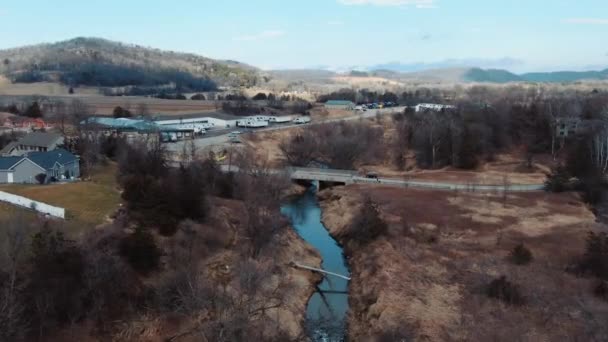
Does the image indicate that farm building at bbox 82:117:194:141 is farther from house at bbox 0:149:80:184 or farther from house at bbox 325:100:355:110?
house at bbox 325:100:355:110

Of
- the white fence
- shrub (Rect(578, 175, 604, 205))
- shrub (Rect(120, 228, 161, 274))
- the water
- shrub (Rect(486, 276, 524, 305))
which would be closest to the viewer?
the water

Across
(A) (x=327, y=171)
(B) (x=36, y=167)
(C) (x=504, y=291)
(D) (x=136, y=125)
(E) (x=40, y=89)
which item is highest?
(E) (x=40, y=89)

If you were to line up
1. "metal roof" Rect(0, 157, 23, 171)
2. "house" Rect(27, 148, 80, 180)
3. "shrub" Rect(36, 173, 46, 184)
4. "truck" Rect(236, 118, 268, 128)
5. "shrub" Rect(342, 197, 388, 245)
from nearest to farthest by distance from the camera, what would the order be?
1. "shrub" Rect(342, 197, 388, 245)
2. "metal roof" Rect(0, 157, 23, 171)
3. "shrub" Rect(36, 173, 46, 184)
4. "house" Rect(27, 148, 80, 180)
5. "truck" Rect(236, 118, 268, 128)

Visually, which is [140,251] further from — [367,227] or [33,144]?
[33,144]

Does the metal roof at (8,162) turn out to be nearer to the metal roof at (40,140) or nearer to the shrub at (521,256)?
the metal roof at (40,140)

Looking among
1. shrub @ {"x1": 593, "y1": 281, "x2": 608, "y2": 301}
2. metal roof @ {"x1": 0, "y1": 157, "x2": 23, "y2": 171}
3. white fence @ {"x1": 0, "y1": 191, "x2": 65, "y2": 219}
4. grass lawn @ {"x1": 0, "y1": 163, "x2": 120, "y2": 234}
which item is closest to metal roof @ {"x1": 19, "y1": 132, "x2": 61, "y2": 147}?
metal roof @ {"x1": 0, "y1": 157, "x2": 23, "y2": 171}

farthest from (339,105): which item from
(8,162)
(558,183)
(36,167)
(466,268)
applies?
(466,268)

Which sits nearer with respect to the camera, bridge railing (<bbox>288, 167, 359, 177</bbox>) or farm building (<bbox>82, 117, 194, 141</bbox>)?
bridge railing (<bbox>288, 167, 359, 177</bbox>)

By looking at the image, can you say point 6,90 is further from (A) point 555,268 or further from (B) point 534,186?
(A) point 555,268
